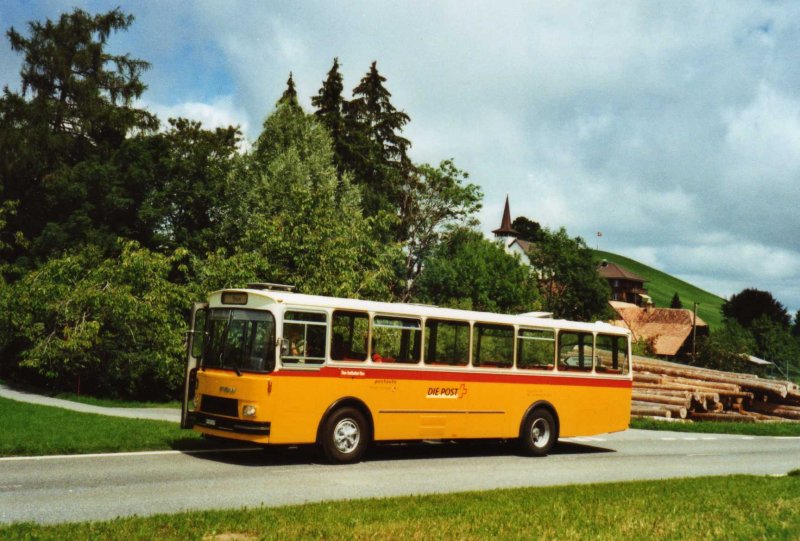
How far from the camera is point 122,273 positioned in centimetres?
2688

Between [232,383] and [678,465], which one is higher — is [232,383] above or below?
above

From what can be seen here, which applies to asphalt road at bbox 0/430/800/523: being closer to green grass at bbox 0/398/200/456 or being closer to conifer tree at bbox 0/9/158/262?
green grass at bbox 0/398/200/456

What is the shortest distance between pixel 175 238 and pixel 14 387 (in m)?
9.93

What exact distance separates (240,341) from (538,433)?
23.3ft

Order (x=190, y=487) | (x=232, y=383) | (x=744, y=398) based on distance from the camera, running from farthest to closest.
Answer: (x=744, y=398), (x=232, y=383), (x=190, y=487)

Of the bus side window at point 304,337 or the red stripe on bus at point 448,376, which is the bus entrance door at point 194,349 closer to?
the bus side window at point 304,337

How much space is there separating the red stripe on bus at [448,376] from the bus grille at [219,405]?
32.9 inches

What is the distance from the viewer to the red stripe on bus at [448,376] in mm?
13263

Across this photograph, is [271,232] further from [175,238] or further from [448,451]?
[448,451]

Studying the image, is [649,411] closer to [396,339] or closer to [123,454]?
[396,339]

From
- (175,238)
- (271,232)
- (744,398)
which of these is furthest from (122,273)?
(744,398)

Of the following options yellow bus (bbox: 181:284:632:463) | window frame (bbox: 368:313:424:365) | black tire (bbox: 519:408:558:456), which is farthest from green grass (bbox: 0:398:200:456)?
black tire (bbox: 519:408:558:456)

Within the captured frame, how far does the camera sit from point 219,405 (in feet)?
42.6

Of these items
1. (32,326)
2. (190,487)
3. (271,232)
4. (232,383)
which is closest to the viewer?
(190,487)
